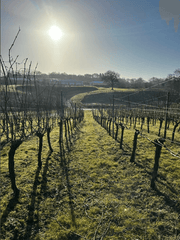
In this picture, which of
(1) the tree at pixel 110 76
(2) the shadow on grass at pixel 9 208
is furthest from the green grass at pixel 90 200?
(1) the tree at pixel 110 76

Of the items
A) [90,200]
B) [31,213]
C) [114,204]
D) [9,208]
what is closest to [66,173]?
[90,200]

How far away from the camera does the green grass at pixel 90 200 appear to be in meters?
3.03

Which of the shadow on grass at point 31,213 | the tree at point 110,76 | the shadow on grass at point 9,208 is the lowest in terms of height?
the shadow on grass at point 31,213

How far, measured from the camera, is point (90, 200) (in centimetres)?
403

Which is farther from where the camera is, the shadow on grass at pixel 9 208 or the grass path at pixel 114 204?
the shadow on grass at pixel 9 208

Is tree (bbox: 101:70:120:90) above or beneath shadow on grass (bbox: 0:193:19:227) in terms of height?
above

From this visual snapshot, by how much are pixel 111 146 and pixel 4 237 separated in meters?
6.91

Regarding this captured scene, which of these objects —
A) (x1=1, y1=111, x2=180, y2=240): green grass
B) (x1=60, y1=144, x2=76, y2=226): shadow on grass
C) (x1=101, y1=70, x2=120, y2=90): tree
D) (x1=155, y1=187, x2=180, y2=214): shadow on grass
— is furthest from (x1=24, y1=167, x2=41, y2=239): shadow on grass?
(x1=101, y1=70, x2=120, y2=90): tree

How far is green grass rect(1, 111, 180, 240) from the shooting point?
3.03 metres

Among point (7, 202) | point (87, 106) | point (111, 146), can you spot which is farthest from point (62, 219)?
point (87, 106)

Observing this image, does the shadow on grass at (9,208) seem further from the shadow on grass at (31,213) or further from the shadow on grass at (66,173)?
the shadow on grass at (66,173)

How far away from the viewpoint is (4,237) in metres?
2.84

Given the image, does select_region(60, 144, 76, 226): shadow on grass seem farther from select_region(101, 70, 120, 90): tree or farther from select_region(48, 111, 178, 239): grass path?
select_region(101, 70, 120, 90): tree

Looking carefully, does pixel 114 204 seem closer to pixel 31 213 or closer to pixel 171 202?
pixel 171 202
